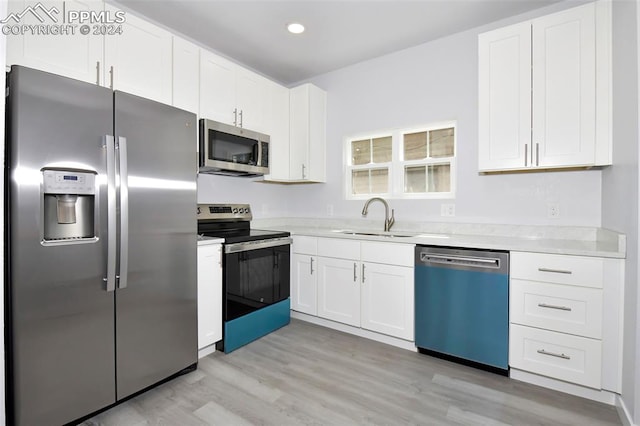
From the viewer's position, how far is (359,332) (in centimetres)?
289

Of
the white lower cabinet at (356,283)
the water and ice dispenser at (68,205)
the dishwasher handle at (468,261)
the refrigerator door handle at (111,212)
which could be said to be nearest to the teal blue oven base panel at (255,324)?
the white lower cabinet at (356,283)

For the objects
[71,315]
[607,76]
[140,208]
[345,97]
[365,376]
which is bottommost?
[365,376]

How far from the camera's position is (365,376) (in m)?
2.22

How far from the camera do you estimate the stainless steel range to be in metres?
2.57

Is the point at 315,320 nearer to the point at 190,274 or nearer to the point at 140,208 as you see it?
the point at 190,274

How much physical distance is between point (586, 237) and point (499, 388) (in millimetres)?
1292

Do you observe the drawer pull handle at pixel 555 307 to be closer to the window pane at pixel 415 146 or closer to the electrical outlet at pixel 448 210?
the electrical outlet at pixel 448 210

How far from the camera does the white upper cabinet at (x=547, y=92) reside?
211 cm

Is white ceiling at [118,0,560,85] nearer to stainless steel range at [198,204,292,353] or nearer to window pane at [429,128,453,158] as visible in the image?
window pane at [429,128,453,158]

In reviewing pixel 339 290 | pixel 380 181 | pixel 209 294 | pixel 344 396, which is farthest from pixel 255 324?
pixel 380 181

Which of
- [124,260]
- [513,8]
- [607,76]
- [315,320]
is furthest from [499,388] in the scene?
[513,8]

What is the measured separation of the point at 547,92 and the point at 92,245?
3.03 m

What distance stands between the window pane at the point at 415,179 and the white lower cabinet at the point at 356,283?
0.86 meters

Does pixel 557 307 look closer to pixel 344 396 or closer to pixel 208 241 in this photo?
pixel 344 396
